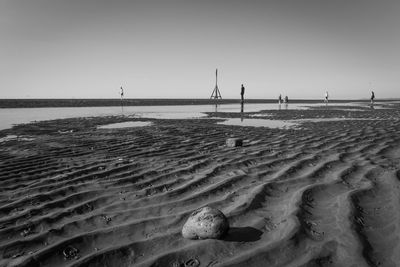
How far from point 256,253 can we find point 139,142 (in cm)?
608

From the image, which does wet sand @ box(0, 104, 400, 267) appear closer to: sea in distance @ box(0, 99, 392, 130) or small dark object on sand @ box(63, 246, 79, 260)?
small dark object on sand @ box(63, 246, 79, 260)

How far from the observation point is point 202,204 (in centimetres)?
367

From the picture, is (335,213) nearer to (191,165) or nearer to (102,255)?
(102,255)

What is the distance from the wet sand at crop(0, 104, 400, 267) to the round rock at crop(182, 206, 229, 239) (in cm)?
8

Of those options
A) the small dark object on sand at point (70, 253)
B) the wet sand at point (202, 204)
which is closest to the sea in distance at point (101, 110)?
the wet sand at point (202, 204)

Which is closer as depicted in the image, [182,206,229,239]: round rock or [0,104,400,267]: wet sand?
[0,104,400,267]: wet sand

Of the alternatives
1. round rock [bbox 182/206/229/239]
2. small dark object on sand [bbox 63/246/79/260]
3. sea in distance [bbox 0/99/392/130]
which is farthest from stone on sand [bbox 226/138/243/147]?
sea in distance [bbox 0/99/392/130]

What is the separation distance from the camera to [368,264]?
2344mm

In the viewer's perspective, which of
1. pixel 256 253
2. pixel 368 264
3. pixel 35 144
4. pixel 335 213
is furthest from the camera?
pixel 35 144

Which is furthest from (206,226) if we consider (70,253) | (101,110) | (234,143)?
(101,110)

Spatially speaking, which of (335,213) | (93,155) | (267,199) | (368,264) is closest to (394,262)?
(368,264)

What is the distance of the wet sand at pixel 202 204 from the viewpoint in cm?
257

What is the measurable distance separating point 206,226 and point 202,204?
2.95 ft

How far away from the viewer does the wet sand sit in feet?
8.43
